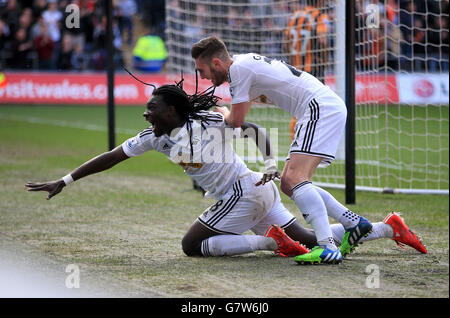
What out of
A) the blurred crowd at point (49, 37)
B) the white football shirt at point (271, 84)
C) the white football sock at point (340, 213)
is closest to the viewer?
the white football shirt at point (271, 84)

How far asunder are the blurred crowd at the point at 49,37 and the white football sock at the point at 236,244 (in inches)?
740

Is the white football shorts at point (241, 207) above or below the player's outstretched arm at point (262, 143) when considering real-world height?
below

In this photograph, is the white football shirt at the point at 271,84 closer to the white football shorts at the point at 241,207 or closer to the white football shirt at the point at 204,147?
the white football shirt at the point at 204,147

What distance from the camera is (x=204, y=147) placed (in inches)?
234

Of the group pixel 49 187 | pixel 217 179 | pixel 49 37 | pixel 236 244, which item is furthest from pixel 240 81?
pixel 49 37

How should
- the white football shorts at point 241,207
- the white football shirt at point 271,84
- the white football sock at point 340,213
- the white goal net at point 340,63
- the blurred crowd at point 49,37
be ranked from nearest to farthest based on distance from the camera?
the white football shirt at point 271,84 < the white football sock at point 340,213 < the white football shorts at point 241,207 < the white goal net at point 340,63 < the blurred crowd at point 49,37

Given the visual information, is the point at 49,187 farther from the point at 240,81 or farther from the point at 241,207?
the point at 240,81

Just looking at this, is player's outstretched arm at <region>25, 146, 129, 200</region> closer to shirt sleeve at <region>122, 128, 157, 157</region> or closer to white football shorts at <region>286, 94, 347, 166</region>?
shirt sleeve at <region>122, 128, 157, 157</region>

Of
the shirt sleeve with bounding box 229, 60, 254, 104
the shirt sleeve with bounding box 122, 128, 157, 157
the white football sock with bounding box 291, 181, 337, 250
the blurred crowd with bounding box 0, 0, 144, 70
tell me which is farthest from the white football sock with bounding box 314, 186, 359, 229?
the blurred crowd with bounding box 0, 0, 144, 70

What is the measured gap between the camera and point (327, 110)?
5.66 meters

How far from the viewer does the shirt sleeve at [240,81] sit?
220 inches

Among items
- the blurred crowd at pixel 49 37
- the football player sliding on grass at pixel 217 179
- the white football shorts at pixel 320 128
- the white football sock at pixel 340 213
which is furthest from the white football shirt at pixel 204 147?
the blurred crowd at pixel 49 37

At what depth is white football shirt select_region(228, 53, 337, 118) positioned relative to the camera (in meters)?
5.61

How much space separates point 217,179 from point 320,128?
935 millimetres
